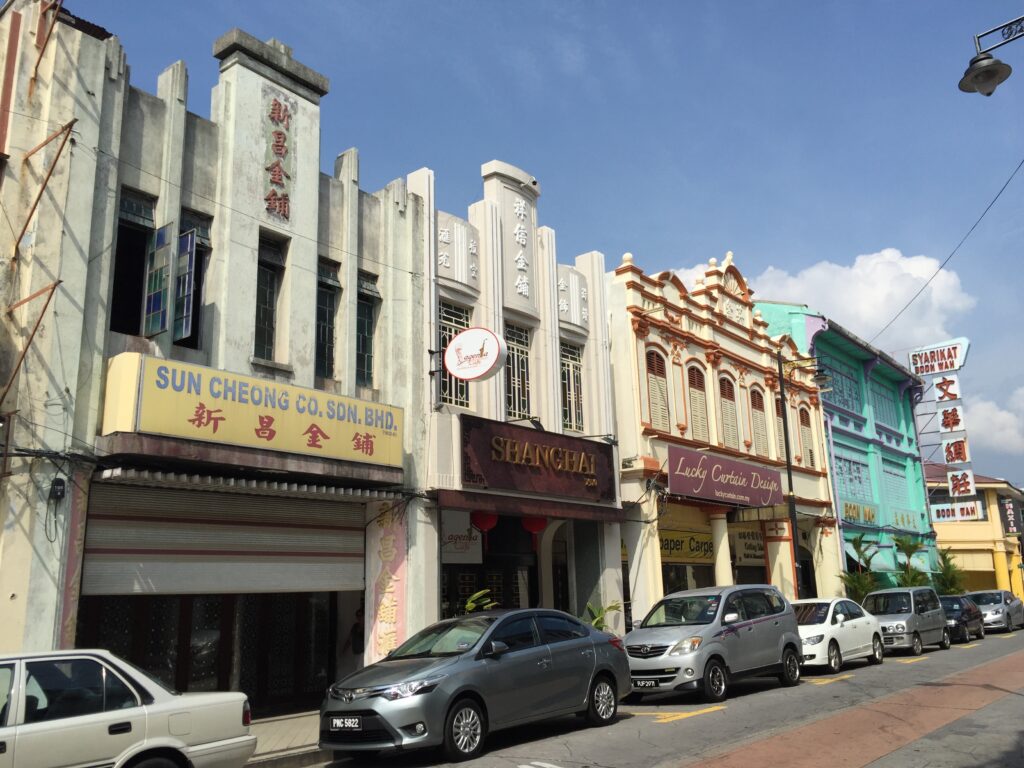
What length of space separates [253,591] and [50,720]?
6.95 metres

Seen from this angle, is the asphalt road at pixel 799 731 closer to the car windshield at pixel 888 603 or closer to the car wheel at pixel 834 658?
the car wheel at pixel 834 658

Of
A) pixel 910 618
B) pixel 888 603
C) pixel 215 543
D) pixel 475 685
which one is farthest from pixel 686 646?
pixel 888 603

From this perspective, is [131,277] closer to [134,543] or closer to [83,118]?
[83,118]

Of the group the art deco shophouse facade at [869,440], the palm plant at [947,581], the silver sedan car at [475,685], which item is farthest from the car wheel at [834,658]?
the palm plant at [947,581]

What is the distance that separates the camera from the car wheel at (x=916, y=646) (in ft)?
71.3

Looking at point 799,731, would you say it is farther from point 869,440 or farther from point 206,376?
point 869,440

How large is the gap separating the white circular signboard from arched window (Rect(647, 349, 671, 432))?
8002 millimetres

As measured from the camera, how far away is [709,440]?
25.6 meters

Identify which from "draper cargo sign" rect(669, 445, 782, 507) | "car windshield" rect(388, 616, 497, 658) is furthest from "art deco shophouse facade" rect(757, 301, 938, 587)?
"car windshield" rect(388, 616, 497, 658)

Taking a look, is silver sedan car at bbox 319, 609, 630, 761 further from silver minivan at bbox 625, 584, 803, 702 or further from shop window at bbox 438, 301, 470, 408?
shop window at bbox 438, 301, 470, 408

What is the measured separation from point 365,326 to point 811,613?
10904 mm

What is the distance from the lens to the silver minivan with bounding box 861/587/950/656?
2167 cm

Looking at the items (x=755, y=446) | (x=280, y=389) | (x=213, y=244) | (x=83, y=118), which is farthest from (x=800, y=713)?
(x=755, y=446)

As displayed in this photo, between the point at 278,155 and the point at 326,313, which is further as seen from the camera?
the point at 326,313
